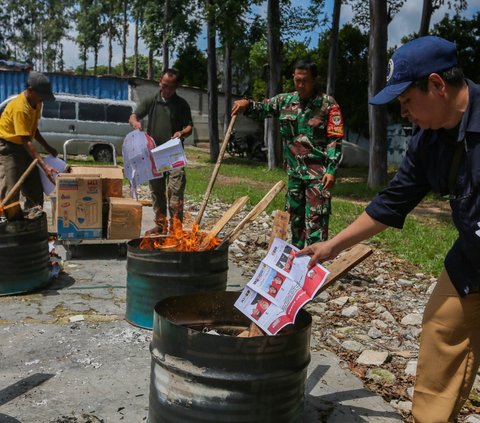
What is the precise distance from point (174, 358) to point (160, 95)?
5.42 m

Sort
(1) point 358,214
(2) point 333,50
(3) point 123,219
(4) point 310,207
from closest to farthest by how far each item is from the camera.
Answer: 1. (4) point 310,207
2. (3) point 123,219
3. (1) point 358,214
4. (2) point 333,50

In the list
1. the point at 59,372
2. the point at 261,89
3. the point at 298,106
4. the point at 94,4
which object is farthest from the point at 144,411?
the point at 94,4

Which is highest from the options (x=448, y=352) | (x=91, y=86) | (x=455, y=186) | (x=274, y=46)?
(x=274, y=46)

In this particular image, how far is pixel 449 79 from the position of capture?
7.61 ft

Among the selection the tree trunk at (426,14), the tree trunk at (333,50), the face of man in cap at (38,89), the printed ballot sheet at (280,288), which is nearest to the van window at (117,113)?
the tree trunk at (333,50)

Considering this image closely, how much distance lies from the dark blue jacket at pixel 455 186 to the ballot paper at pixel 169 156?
354 centimetres

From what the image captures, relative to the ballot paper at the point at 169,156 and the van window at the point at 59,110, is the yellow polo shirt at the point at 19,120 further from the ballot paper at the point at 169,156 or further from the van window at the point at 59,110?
the van window at the point at 59,110

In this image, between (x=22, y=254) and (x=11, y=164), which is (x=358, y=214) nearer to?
(x=11, y=164)

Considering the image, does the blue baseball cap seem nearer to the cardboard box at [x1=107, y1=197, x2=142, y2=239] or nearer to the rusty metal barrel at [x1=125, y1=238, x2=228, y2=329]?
the rusty metal barrel at [x1=125, y1=238, x2=228, y2=329]

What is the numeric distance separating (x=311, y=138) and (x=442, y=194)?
309 cm

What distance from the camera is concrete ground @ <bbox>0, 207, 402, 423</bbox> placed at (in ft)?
11.1

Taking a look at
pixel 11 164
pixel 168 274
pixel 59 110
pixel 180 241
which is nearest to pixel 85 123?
pixel 59 110

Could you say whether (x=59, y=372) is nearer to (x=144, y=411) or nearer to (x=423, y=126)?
(x=144, y=411)

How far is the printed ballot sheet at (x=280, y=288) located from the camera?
2795 millimetres
